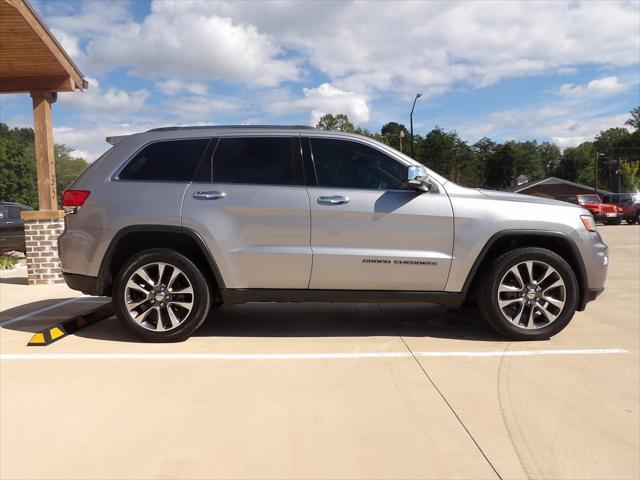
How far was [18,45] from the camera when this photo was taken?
7613 millimetres

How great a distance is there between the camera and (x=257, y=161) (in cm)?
444

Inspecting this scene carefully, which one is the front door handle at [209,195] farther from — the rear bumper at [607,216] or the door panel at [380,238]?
the rear bumper at [607,216]

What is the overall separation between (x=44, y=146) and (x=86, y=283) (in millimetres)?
5122

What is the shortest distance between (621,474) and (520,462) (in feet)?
1.52

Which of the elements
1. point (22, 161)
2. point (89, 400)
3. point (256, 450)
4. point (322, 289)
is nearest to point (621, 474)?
point (256, 450)

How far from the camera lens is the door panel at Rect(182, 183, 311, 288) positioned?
427 cm

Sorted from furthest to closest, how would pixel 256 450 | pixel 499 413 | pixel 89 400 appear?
pixel 89 400, pixel 499 413, pixel 256 450

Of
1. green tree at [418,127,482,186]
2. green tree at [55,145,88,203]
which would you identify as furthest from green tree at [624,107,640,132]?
green tree at [55,145,88,203]

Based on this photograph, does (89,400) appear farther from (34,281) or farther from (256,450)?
(34,281)

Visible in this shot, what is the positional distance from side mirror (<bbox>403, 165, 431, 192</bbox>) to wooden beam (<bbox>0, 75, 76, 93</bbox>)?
6.93 m

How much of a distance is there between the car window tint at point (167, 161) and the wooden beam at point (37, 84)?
5127 mm

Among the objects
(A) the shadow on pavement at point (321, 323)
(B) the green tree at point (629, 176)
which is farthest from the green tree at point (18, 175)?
(B) the green tree at point (629, 176)

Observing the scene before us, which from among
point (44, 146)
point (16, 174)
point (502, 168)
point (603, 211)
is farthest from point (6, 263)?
point (502, 168)

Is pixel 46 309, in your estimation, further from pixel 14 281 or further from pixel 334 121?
pixel 334 121
